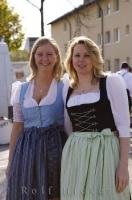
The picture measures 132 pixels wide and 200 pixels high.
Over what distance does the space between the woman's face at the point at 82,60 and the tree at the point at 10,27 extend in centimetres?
3640

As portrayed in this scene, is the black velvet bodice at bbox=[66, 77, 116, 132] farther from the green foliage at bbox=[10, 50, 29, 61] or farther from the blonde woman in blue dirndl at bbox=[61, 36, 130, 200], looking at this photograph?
the green foliage at bbox=[10, 50, 29, 61]

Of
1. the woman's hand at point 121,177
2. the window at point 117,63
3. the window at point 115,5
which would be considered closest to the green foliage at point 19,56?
the window at point 117,63

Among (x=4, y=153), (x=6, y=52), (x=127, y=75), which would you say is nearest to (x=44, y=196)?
(x=4, y=153)

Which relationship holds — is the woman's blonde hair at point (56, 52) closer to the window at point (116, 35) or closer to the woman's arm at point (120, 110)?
the woman's arm at point (120, 110)

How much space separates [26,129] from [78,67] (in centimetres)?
62

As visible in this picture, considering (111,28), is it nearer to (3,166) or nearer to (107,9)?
(107,9)

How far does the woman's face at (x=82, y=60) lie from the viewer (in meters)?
3.59

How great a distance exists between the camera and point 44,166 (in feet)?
12.3

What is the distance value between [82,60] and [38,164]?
0.79m

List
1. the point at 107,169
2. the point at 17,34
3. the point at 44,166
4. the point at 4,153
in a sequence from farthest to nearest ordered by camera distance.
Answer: the point at 17,34
the point at 4,153
the point at 44,166
the point at 107,169

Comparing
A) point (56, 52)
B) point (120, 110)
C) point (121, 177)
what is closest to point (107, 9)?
point (56, 52)

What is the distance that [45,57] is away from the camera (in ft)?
12.7

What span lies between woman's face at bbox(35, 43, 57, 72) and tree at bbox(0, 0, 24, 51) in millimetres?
36097

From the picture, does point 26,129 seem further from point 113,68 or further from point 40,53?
point 113,68
